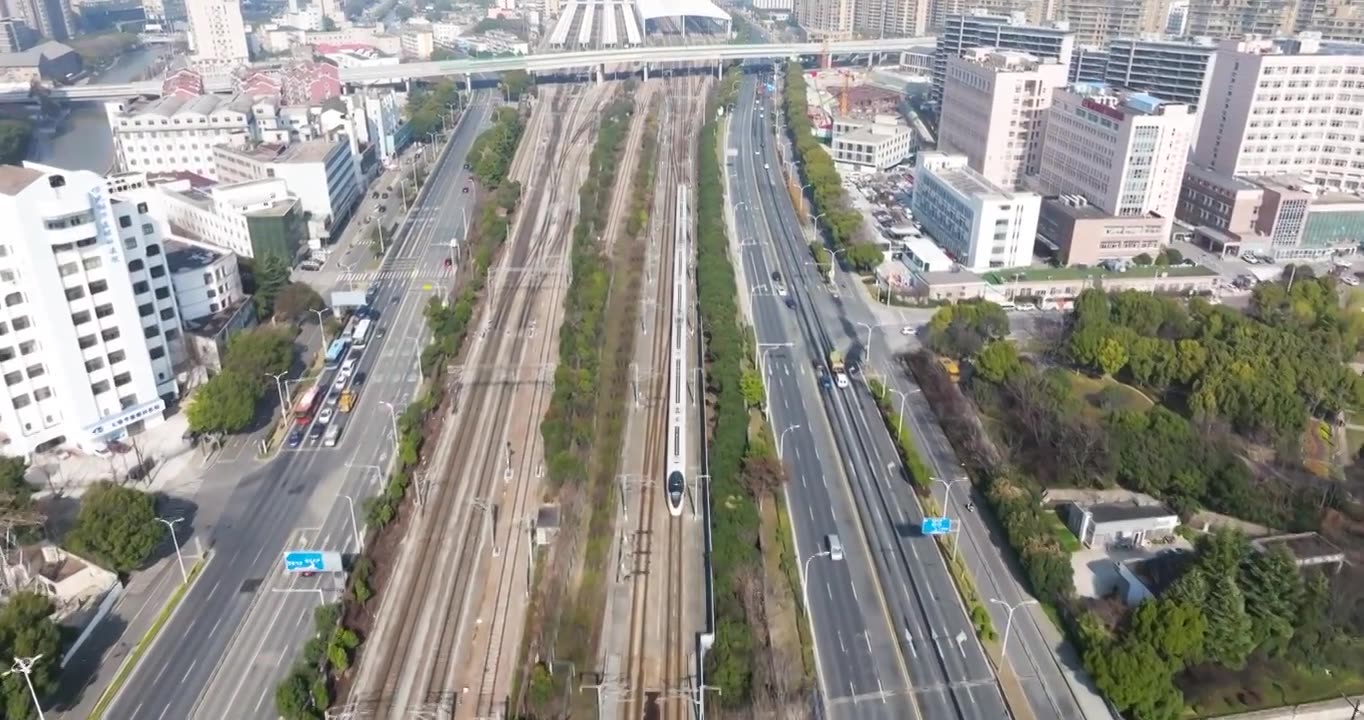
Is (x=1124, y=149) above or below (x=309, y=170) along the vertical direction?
above

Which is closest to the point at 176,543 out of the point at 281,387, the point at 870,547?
the point at 281,387

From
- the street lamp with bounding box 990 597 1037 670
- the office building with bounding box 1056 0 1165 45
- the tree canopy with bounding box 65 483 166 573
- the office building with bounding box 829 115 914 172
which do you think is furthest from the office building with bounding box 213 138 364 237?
the office building with bounding box 1056 0 1165 45

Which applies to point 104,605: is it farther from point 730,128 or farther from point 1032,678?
point 730,128

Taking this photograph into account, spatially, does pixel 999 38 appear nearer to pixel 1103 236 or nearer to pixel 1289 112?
pixel 1289 112

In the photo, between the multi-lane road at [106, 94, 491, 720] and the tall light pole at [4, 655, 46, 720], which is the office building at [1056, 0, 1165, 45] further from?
the tall light pole at [4, 655, 46, 720]

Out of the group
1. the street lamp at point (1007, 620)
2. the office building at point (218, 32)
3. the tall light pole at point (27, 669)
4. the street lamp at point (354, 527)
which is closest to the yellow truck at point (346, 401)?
the street lamp at point (354, 527)

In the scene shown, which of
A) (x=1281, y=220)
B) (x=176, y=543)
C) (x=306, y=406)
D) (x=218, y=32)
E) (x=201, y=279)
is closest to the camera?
(x=176, y=543)
